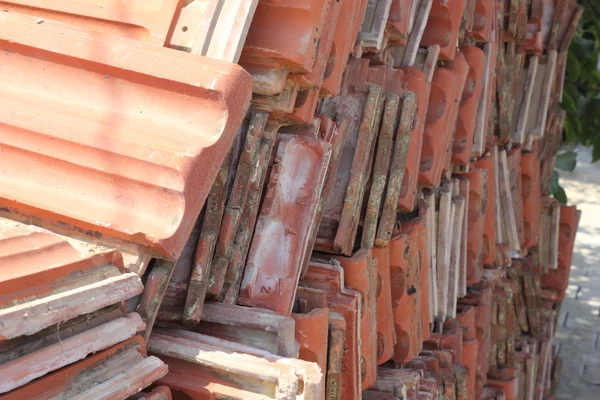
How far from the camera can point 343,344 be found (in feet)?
7.93

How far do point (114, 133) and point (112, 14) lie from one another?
0.44 metres

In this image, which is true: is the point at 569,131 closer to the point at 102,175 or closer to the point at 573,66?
the point at 573,66

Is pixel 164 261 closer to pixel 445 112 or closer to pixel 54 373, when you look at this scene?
pixel 54 373

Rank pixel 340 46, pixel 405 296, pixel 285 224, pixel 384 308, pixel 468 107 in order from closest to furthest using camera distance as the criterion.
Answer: pixel 285 224 → pixel 340 46 → pixel 384 308 → pixel 405 296 → pixel 468 107

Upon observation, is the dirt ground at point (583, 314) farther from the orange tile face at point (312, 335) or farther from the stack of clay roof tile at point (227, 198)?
the orange tile face at point (312, 335)

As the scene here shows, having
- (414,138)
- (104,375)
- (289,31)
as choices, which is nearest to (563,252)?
(414,138)

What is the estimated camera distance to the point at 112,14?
223 centimetres

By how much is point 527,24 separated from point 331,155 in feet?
8.40

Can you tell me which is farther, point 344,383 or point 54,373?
point 344,383

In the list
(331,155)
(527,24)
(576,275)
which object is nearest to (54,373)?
(331,155)

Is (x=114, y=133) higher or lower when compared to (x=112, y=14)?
lower

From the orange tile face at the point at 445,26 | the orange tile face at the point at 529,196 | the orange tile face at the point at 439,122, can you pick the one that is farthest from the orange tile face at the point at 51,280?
the orange tile face at the point at 529,196

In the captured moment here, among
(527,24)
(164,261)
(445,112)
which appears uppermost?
(527,24)

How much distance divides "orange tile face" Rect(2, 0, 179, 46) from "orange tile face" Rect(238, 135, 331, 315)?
47cm
